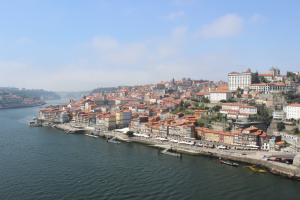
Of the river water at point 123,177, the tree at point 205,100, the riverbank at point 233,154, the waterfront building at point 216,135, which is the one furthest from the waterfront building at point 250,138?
the tree at point 205,100

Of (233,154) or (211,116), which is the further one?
(211,116)

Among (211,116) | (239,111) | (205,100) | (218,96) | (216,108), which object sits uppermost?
(218,96)

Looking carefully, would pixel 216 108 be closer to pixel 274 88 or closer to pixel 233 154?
pixel 274 88

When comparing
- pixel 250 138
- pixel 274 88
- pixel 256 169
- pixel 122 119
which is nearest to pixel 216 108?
pixel 274 88

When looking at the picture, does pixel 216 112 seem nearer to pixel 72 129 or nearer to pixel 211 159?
pixel 211 159

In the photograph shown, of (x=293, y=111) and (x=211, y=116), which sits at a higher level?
(x=293, y=111)

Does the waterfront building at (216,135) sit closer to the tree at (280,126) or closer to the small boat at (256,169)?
the tree at (280,126)

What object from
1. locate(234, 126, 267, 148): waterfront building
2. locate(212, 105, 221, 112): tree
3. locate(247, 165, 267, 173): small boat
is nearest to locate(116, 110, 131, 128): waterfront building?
locate(212, 105, 221, 112): tree

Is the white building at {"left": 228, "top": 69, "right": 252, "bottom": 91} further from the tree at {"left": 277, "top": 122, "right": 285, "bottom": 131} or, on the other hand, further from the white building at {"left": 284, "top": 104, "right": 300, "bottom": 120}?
the tree at {"left": 277, "top": 122, "right": 285, "bottom": 131}
